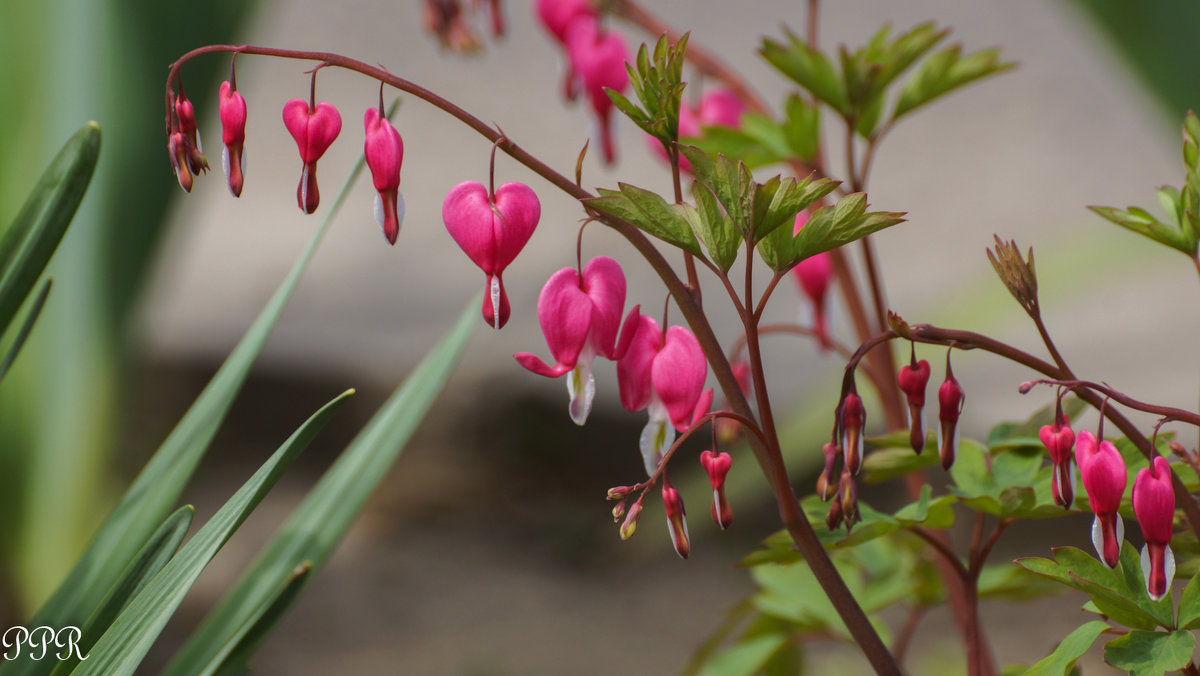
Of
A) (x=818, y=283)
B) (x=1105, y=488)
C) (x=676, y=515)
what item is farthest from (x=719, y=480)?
(x=818, y=283)

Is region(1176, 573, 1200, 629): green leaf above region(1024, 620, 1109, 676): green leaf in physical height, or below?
above

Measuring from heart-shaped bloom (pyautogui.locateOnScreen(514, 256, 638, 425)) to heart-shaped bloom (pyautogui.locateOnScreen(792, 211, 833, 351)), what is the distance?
11.0 inches

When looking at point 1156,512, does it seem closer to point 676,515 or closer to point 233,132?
point 676,515

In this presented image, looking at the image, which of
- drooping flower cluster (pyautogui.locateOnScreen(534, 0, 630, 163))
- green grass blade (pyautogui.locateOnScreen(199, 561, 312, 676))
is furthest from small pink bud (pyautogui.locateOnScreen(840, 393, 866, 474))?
drooping flower cluster (pyautogui.locateOnScreen(534, 0, 630, 163))

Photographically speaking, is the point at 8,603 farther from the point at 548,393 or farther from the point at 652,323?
the point at 652,323

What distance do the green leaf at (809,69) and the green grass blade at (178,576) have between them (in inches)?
12.0

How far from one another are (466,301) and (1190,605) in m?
1.86

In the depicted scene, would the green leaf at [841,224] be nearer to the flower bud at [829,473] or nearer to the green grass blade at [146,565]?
the flower bud at [829,473]

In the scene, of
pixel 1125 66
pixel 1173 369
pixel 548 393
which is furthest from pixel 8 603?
pixel 1173 369

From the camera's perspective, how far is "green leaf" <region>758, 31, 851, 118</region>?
533 millimetres

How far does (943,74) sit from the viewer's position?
1.81ft

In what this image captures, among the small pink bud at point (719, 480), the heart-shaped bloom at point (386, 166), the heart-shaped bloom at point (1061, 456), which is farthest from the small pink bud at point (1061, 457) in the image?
the heart-shaped bloom at point (386, 166)

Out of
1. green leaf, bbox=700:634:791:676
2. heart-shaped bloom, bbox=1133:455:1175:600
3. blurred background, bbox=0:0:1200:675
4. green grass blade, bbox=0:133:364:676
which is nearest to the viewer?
heart-shaped bloom, bbox=1133:455:1175:600

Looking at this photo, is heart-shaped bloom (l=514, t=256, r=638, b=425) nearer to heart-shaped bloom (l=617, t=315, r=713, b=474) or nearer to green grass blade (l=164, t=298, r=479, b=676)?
heart-shaped bloom (l=617, t=315, r=713, b=474)
